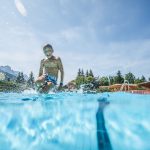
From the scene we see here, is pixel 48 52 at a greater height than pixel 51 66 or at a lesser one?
greater

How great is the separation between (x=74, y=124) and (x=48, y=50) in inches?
210

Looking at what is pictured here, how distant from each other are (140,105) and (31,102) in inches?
114

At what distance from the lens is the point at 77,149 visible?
469cm

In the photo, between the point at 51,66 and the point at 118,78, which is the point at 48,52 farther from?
the point at 118,78

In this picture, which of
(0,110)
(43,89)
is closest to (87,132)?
(0,110)

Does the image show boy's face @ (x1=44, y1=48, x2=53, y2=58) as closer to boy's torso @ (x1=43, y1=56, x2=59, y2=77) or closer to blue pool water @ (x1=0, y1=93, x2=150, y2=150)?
boy's torso @ (x1=43, y1=56, x2=59, y2=77)

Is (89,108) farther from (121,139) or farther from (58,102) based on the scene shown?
(121,139)

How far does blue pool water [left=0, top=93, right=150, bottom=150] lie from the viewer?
481 centimetres

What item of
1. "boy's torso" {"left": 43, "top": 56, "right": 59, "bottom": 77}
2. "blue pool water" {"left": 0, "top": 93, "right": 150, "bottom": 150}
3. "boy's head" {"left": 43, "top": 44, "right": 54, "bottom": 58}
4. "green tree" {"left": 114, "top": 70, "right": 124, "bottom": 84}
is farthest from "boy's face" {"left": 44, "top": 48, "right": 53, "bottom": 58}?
"green tree" {"left": 114, "top": 70, "right": 124, "bottom": 84}

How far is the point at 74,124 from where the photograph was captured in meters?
5.67

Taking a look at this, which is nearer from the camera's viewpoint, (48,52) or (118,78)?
(48,52)

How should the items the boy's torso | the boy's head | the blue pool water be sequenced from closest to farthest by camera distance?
the blue pool water, the boy's head, the boy's torso

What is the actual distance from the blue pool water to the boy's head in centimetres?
364

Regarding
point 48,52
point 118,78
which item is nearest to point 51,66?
point 48,52
